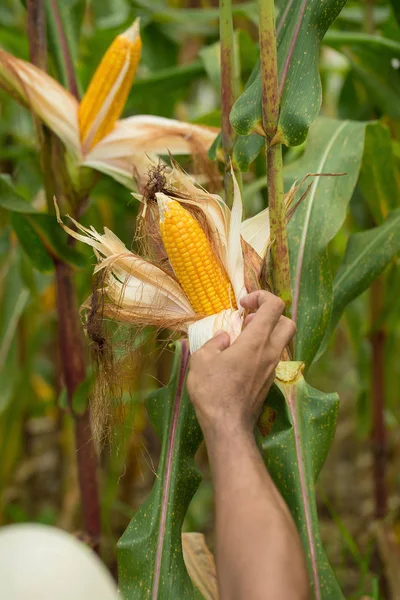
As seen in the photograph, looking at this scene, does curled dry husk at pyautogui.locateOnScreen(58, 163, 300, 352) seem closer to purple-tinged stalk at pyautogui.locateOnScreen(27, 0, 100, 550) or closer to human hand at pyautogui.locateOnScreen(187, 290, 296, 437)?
A: human hand at pyautogui.locateOnScreen(187, 290, 296, 437)

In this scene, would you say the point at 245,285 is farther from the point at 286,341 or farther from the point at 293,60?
the point at 293,60

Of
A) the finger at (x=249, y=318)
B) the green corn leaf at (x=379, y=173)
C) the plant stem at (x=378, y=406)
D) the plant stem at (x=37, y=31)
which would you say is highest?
the plant stem at (x=37, y=31)

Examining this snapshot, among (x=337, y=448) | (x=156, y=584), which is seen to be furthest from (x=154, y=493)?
(x=337, y=448)

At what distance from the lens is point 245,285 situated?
2.86ft

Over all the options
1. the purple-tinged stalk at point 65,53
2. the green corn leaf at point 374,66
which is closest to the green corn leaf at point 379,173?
the green corn leaf at point 374,66

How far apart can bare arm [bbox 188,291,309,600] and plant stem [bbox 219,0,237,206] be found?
23 centimetres

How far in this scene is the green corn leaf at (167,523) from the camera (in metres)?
0.89

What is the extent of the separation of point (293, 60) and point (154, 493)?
596 millimetres

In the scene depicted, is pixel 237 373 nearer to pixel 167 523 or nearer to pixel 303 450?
pixel 303 450

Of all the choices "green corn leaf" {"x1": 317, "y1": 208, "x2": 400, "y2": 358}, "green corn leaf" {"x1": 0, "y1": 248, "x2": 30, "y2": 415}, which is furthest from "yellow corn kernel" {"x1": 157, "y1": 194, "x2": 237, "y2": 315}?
"green corn leaf" {"x1": 0, "y1": 248, "x2": 30, "y2": 415}

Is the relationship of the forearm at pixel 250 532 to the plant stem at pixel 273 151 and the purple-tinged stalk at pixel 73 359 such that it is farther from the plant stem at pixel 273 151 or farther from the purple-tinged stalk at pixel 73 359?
the purple-tinged stalk at pixel 73 359

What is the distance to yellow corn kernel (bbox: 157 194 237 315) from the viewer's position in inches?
33.3

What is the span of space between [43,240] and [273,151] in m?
0.52

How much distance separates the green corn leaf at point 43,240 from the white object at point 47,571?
82cm
